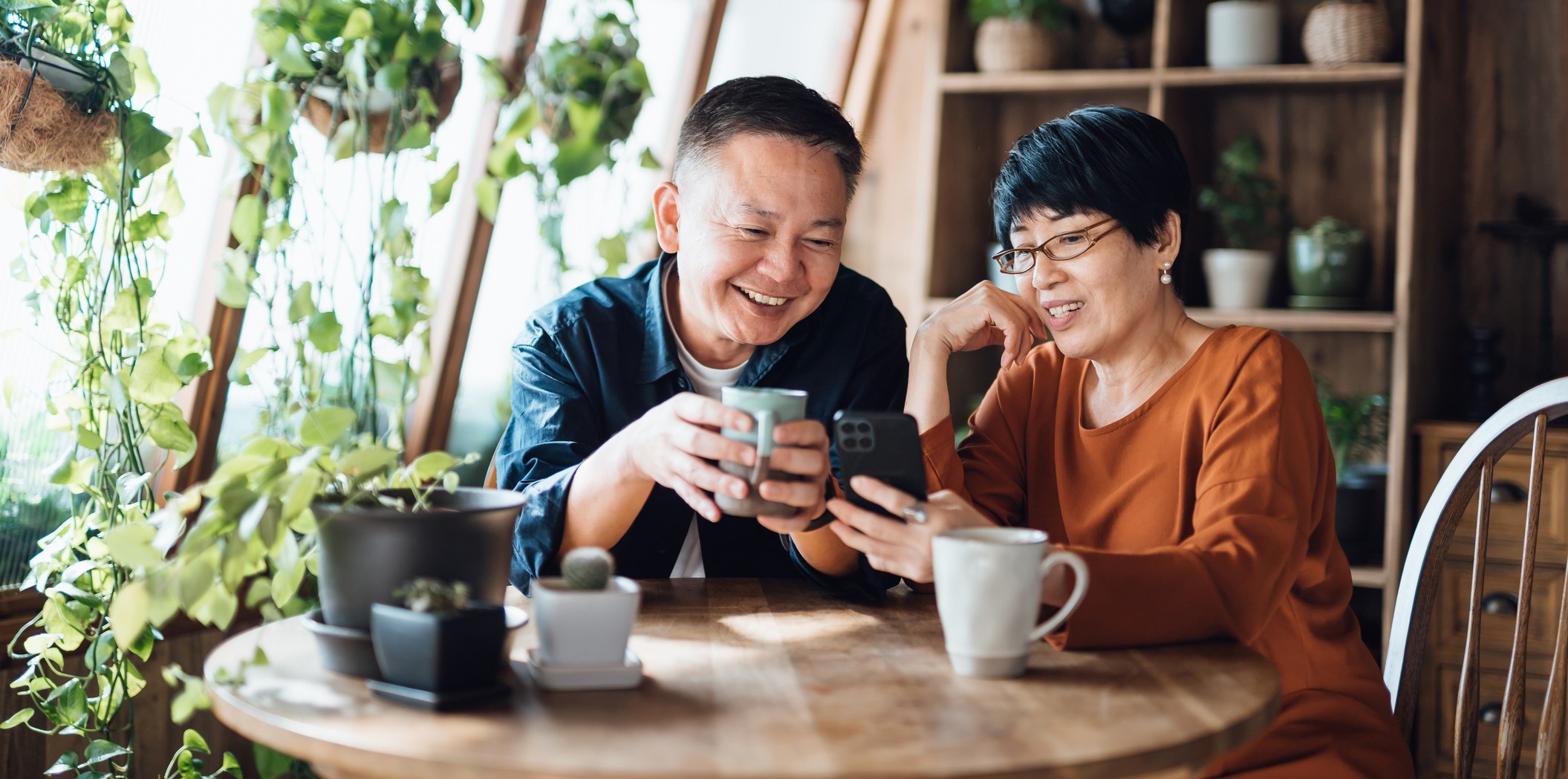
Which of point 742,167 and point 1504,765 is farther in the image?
point 742,167

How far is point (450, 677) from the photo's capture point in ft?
Answer: 2.98

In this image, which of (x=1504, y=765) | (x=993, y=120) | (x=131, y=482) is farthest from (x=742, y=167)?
(x=993, y=120)

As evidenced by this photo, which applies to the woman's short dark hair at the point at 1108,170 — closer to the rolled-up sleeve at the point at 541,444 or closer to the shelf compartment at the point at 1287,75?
the rolled-up sleeve at the point at 541,444

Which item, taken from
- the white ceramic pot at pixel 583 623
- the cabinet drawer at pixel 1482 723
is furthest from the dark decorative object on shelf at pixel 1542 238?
the white ceramic pot at pixel 583 623

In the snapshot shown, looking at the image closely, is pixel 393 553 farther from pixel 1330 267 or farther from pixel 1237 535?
pixel 1330 267

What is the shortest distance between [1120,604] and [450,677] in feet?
1.95

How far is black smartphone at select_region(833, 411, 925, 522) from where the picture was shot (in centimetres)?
111

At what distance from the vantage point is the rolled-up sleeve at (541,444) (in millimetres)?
1401

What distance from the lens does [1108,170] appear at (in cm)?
149

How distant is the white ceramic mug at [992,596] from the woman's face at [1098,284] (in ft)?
1.77

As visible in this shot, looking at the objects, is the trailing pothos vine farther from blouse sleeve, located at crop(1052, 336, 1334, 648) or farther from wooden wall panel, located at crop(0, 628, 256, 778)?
blouse sleeve, located at crop(1052, 336, 1334, 648)

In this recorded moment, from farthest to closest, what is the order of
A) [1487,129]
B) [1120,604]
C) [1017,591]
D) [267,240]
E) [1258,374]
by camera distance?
[1487,129], [1258,374], [267,240], [1120,604], [1017,591]

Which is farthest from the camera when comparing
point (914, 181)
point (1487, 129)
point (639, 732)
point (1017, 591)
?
point (914, 181)

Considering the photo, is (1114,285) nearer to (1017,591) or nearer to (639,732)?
(1017,591)
